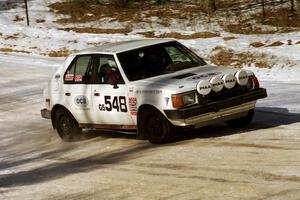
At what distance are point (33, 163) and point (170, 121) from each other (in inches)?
82.3

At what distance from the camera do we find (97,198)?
749cm

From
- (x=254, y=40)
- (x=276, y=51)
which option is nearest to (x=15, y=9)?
(x=254, y=40)

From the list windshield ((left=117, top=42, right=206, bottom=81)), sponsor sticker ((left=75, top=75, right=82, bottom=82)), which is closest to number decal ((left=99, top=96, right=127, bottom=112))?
windshield ((left=117, top=42, right=206, bottom=81))

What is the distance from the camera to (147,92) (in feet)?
32.3

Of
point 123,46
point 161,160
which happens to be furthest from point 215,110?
point 123,46

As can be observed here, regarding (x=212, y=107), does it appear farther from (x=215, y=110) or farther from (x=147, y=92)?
(x=147, y=92)

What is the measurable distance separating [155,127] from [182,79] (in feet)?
2.52

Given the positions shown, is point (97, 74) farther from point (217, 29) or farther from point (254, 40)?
point (217, 29)

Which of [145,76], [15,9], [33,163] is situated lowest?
[33,163]

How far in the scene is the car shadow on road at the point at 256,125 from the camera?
10.4 meters

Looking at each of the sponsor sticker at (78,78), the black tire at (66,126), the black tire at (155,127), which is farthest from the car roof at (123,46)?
the black tire at (155,127)

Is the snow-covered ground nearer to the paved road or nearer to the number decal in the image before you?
the paved road

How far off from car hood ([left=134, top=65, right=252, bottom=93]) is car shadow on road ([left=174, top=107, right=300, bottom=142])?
0.91 meters

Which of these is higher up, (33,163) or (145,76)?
(145,76)
